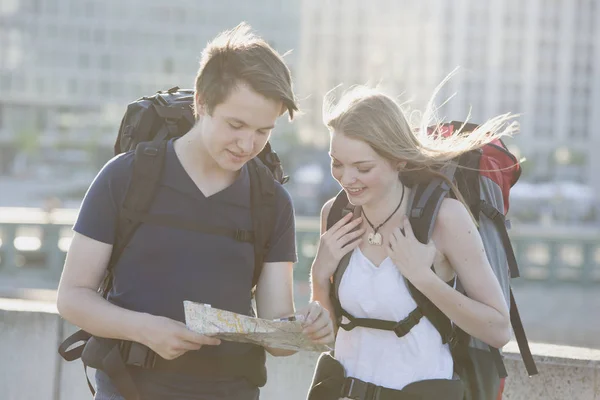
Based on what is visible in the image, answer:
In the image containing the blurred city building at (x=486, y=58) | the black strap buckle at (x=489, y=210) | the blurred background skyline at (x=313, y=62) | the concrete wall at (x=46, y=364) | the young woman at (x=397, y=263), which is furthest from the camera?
the blurred city building at (x=486, y=58)

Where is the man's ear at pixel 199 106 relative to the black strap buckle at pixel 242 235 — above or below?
above

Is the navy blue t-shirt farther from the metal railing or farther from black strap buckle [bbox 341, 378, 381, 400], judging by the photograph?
the metal railing

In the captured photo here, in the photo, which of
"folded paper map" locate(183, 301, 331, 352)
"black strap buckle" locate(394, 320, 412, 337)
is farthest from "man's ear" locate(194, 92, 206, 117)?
"black strap buckle" locate(394, 320, 412, 337)

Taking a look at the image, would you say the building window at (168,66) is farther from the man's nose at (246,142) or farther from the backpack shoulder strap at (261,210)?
the man's nose at (246,142)

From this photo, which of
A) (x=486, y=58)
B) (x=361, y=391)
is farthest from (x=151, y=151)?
(x=486, y=58)

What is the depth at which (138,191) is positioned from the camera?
2.71 meters

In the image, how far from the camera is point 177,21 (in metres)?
90.6

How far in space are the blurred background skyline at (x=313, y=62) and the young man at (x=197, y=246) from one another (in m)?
76.5

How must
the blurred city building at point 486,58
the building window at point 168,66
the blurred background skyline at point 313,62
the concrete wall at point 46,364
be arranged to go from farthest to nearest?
the building window at point 168,66 → the blurred city building at point 486,58 → the blurred background skyline at point 313,62 → the concrete wall at point 46,364

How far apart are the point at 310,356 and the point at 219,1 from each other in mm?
88443

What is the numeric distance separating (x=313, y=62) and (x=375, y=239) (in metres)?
92.4

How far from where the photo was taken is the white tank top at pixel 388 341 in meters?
2.88

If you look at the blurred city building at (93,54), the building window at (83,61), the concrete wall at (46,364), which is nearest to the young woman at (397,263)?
the concrete wall at (46,364)

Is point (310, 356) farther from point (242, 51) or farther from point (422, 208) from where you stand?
point (242, 51)
